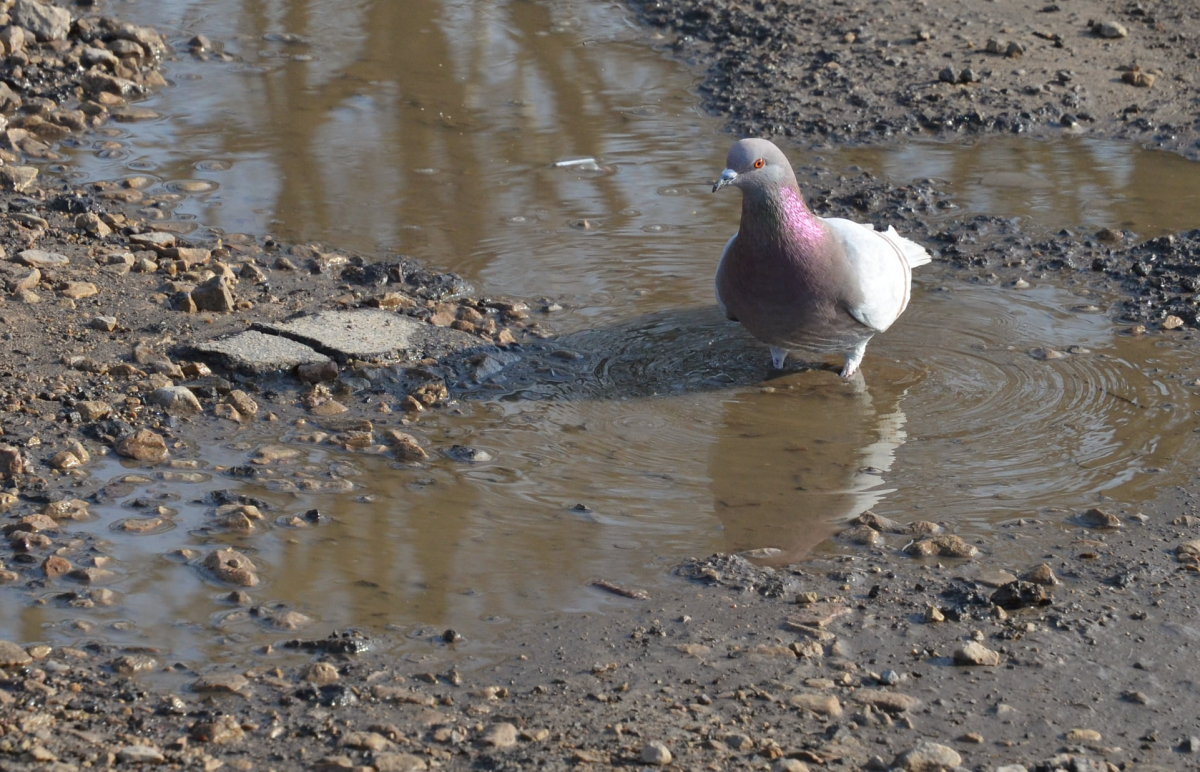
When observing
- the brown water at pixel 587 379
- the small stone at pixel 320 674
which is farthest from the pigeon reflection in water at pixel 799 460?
the small stone at pixel 320 674

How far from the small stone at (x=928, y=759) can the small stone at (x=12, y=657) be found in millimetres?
1912

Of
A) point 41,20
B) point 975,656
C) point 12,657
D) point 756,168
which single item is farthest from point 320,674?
point 41,20

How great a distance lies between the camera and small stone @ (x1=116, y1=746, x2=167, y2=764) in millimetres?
2430

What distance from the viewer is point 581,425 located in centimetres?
431

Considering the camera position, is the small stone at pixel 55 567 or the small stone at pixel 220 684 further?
the small stone at pixel 55 567

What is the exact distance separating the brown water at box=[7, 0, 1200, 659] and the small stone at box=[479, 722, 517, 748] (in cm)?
38

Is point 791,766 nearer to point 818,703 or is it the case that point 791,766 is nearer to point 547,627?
point 818,703

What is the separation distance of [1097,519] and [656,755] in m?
1.84

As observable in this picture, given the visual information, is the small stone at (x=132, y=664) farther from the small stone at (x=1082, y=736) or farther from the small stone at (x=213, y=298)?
the small stone at (x=213, y=298)

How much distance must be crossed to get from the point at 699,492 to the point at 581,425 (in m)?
0.61

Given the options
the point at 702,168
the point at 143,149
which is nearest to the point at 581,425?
the point at 702,168

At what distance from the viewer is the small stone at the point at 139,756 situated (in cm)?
243

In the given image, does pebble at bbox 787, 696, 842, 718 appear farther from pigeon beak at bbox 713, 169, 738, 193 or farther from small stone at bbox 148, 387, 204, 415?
small stone at bbox 148, 387, 204, 415

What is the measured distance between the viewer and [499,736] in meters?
2.60
